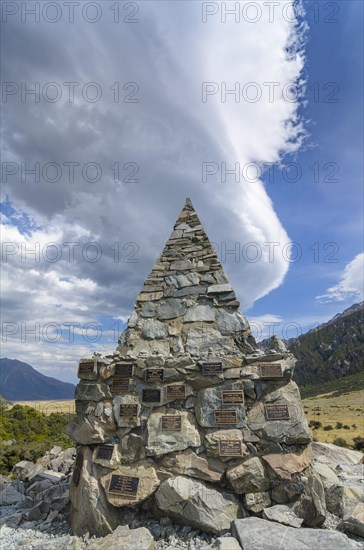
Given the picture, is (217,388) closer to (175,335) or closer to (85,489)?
(175,335)

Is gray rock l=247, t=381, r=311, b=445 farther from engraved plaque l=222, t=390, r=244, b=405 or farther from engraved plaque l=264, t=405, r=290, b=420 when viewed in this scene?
engraved plaque l=222, t=390, r=244, b=405

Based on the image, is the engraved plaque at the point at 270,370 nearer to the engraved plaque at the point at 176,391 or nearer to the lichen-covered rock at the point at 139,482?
the engraved plaque at the point at 176,391

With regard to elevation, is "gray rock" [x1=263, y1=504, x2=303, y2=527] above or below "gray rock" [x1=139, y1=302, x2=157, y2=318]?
below

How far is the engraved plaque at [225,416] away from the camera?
230 inches

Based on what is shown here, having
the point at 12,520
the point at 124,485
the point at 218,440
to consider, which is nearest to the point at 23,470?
the point at 12,520

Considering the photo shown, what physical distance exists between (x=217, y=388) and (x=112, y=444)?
7.10 feet

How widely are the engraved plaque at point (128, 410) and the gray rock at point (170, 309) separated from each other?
199 centimetres

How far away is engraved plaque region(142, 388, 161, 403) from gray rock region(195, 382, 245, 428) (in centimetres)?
74

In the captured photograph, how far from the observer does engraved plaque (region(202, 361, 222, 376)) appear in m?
6.15

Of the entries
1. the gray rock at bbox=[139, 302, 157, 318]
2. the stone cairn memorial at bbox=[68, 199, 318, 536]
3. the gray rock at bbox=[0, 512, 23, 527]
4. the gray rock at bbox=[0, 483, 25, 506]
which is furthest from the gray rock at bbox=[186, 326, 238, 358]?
the gray rock at bbox=[0, 483, 25, 506]

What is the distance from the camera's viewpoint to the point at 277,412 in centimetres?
580

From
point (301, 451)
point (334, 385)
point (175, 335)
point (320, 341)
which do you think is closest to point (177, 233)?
point (175, 335)

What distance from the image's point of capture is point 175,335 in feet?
23.4

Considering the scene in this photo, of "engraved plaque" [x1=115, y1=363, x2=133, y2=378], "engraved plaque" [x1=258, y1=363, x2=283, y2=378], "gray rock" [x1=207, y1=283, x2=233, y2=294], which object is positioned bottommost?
"engraved plaque" [x1=258, y1=363, x2=283, y2=378]
